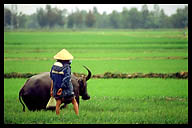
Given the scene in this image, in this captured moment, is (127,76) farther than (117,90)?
Yes

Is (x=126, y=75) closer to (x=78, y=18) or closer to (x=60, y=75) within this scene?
(x=60, y=75)

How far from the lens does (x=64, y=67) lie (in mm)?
5316

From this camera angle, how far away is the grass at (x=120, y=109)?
569 centimetres

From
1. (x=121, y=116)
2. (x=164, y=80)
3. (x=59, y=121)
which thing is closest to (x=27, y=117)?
(x=59, y=121)

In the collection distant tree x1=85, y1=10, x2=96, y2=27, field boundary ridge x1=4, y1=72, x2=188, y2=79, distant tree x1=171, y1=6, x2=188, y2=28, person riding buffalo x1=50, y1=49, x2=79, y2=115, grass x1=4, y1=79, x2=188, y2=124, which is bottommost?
grass x1=4, y1=79, x2=188, y2=124

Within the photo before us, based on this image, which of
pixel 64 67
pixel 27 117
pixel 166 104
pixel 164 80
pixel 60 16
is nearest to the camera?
pixel 64 67

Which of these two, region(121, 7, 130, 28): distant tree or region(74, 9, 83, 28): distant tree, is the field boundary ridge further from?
region(121, 7, 130, 28): distant tree

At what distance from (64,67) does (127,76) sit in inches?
288

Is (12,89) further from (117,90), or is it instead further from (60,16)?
(60,16)

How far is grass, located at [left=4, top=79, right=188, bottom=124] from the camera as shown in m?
5.69

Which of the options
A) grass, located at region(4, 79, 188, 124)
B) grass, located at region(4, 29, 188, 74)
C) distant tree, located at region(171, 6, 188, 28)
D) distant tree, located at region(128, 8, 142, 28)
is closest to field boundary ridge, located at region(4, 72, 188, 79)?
grass, located at region(4, 29, 188, 74)

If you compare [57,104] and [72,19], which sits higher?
[72,19]

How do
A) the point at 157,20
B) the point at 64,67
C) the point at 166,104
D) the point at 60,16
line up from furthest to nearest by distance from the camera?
the point at 157,20 → the point at 60,16 → the point at 166,104 → the point at 64,67

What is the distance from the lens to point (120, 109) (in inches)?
264
